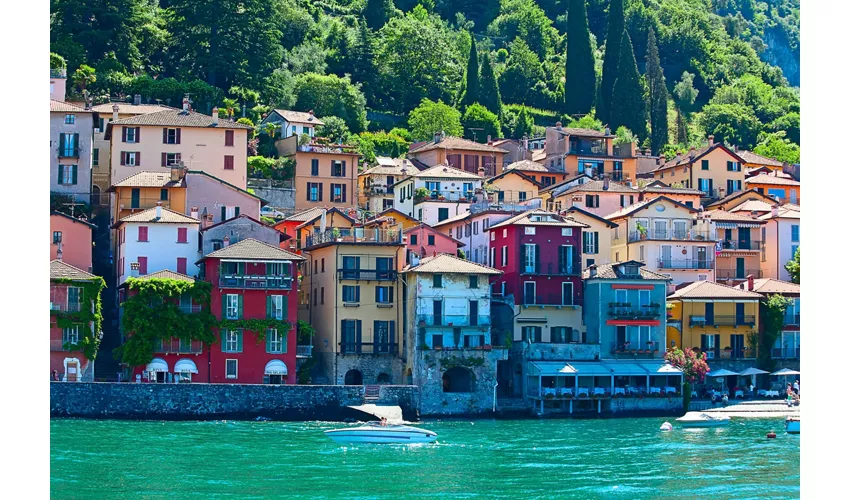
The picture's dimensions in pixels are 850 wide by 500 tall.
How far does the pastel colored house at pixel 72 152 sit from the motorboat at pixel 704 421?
33767 mm

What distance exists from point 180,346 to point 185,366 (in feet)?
2.91

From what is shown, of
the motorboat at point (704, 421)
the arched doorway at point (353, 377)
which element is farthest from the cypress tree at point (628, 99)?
the motorboat at point (704, 421)

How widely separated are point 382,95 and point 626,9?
3944cm

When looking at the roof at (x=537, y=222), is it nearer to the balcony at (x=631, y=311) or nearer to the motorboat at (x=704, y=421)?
the balcony at (x=631, y=311)

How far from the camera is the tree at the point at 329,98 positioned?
105750 mm

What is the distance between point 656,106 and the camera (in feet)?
396

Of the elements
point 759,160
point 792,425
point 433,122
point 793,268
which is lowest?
point 792,425

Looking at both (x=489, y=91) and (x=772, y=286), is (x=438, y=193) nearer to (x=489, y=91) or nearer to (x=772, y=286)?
(x=772, y=286)

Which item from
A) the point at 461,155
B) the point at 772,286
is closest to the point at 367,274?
the point at 772,286

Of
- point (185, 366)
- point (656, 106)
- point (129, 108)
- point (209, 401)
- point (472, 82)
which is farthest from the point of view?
point (656, 106)

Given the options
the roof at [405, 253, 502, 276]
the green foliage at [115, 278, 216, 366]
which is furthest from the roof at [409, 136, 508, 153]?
the green foliage at [115, 278, 216, 366]

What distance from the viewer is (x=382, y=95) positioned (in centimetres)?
11744
